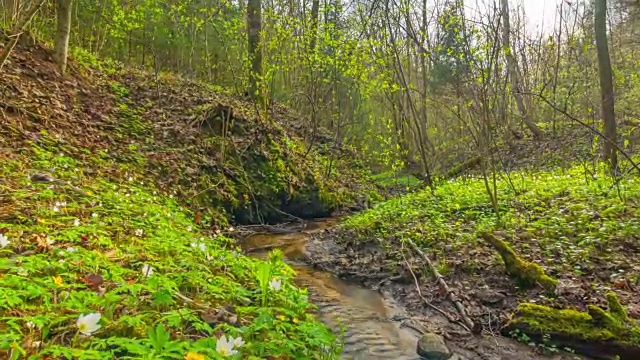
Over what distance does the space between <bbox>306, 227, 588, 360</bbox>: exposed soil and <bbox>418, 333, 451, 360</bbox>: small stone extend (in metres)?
0.20

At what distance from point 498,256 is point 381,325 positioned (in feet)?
7.20

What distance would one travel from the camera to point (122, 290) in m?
2.62

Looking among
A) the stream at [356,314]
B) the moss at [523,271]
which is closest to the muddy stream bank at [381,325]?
the stream at [356,314]

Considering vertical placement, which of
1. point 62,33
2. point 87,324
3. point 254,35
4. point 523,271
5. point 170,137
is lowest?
point 523,271

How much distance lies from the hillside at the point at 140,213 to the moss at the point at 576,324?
7.55 ft

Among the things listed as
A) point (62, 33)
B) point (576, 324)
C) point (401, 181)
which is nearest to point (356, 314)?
point (576, 324)

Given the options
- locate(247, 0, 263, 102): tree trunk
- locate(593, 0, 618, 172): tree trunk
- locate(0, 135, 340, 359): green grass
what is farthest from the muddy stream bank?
locate(593, 0, 618, 172): tree trunk

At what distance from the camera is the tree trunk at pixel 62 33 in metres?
8.16

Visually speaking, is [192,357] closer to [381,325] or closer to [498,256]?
[381,325]

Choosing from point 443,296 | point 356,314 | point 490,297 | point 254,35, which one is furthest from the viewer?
point 254,35

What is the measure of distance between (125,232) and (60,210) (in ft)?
2.04

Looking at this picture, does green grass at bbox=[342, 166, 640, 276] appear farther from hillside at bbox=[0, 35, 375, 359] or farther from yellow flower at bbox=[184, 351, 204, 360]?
yellow flower at bbox=[184, 351, 204, 360]

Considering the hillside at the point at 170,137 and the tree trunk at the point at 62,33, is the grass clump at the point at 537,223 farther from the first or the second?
the tree trunk at the point at 62,33

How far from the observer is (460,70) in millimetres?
9219
